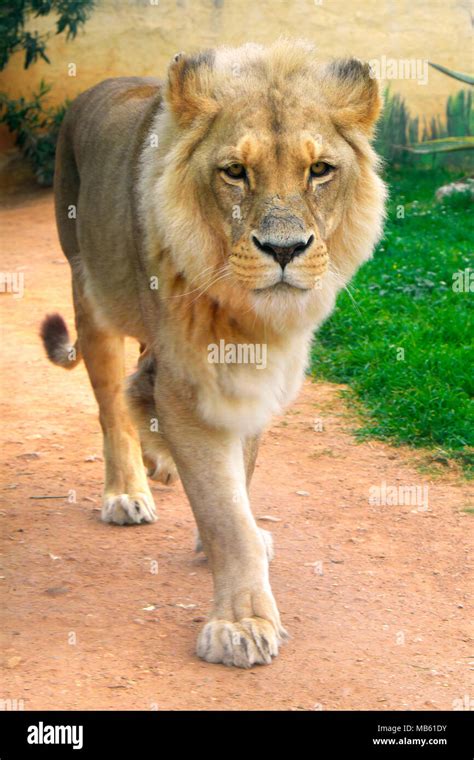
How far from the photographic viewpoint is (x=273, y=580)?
4.36 meters

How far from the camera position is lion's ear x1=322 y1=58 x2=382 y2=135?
3744mm

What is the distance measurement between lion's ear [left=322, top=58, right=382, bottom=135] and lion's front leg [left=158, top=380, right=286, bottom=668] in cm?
108

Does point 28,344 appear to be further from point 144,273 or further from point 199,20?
point 199,20

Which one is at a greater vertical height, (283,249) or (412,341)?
(283,249)

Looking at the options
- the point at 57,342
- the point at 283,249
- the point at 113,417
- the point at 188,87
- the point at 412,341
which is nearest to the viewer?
the point at 283,249

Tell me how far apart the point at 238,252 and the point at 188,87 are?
1.93 ft

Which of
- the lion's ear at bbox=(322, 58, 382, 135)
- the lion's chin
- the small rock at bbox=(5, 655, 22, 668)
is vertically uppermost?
the lion's ear at bbox=(322, 58, 382, 135)

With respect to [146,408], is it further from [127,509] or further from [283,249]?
[283,249]

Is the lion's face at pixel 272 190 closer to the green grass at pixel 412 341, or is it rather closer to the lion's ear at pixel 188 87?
the lion's ear at pixel 188 87

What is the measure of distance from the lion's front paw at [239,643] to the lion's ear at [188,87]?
5.18ft

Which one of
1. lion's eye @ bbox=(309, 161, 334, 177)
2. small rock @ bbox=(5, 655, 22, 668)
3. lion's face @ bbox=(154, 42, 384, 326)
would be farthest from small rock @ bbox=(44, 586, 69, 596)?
lion's eye @ bbox=(309, 161, 334, 177)

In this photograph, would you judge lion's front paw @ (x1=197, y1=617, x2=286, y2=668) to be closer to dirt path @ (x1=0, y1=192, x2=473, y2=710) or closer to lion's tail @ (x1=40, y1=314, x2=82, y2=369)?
dirt path @ (x1=0, y1=192, x2=473, y2=710)

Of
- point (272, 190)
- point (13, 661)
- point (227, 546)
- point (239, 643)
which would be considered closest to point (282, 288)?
point (272, 190)

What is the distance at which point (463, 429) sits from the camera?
584 centimetres
